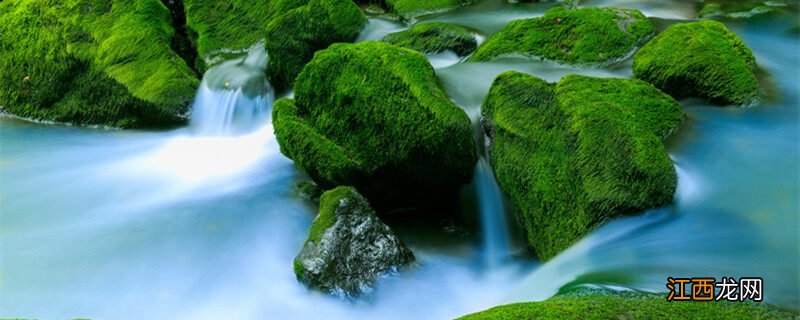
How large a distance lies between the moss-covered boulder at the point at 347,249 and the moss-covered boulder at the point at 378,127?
673 millimetres

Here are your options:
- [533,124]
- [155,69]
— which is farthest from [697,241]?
[155,69]

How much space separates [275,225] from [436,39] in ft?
11.1

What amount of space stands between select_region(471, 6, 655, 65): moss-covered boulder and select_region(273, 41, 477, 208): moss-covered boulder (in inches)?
70.0

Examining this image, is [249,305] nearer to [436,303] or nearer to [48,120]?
[436,303]

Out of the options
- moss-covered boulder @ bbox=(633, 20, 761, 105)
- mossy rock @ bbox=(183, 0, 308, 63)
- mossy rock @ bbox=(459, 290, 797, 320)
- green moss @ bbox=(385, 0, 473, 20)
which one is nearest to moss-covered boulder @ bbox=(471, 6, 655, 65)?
moss-covered boulder @ bbox=(633, 20, 761, 105)

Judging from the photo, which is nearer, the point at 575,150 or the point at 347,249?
the point at 575,150

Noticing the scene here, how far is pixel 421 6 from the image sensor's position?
1057 centimetres

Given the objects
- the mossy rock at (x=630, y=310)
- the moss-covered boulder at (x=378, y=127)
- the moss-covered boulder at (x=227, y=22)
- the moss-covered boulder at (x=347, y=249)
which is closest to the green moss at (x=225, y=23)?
the moss-covered boulder at (x=227, y=22)

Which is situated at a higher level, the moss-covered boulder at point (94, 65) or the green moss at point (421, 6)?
the green moss at point (421, 6)

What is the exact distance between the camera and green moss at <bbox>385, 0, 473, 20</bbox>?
10.5m

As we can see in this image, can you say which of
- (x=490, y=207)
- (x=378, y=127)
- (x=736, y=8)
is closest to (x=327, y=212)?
(x=378, y=127)

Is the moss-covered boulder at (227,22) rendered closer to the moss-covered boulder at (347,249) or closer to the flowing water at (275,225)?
the flowing water at (275,225)

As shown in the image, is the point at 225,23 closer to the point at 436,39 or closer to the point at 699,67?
the point at 436,39

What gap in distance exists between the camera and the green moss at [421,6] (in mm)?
10492
